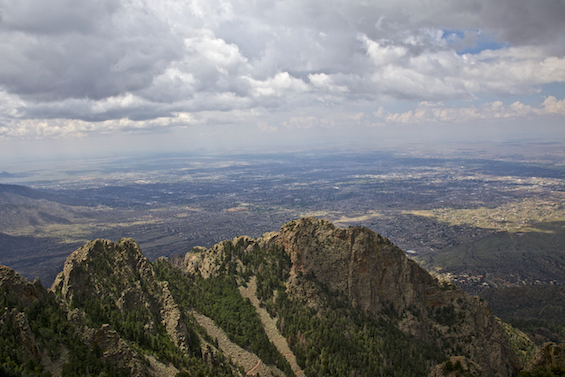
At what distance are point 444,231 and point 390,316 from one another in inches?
6207

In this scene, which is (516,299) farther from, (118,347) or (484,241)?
(118,347)

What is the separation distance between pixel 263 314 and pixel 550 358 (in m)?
35.3

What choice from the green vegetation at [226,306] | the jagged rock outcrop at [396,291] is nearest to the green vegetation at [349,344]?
the jagged rock outcrop at [396,291]

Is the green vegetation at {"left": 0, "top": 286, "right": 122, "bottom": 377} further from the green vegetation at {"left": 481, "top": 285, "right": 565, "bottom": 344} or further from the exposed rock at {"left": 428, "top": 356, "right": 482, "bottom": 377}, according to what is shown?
the green vegetation at {"left": 481, "top": 285, "right": 565, "bottom": 344}

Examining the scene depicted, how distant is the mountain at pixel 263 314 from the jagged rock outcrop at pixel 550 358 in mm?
6098

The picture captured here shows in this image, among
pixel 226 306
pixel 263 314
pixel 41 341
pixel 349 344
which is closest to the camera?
pixel 41 341

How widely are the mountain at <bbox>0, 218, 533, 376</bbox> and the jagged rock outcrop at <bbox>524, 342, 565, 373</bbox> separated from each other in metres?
6.10

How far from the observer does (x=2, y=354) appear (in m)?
25.0

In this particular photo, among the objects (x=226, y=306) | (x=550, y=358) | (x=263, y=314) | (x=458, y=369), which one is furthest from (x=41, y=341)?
(x=550, y=358)

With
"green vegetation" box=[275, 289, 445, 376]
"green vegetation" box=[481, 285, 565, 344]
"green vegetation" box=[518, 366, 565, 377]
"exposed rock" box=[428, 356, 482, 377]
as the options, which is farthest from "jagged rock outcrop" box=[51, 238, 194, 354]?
"green vegetation" box=[481, 285, 565, 344]

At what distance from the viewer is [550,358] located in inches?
1497

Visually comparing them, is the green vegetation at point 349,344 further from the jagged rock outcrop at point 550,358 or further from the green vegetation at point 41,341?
the green vegetation at point 41,341

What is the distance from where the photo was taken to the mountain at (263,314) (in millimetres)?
30953

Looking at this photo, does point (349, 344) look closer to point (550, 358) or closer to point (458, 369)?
point (458, 369)
